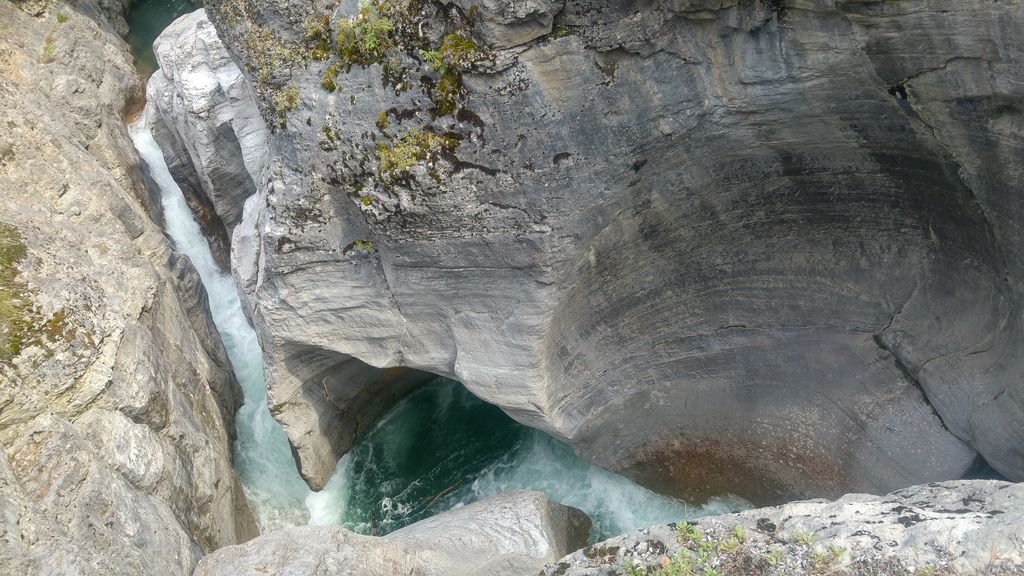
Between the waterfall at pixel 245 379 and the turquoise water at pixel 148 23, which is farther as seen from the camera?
the turquoise water at pixel 148 23

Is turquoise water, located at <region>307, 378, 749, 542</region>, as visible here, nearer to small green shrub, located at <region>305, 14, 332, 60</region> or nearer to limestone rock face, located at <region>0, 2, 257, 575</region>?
limestone rock face, located at <region>0, 2, 257, 575</region>

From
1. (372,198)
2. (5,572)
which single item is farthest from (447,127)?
(5,572)

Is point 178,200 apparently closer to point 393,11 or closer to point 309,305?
point 309,305

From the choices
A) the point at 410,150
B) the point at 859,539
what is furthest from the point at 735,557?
the point at 410,150

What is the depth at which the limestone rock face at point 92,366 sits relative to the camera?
252 inches

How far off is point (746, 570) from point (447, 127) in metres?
4.93

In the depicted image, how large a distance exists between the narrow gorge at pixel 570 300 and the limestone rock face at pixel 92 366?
4 centimetres

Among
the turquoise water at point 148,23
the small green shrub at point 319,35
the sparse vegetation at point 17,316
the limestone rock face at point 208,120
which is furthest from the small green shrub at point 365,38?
the turquoise water at point 148,23

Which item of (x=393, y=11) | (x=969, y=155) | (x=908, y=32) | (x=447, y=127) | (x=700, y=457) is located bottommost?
(x=700, y=457)

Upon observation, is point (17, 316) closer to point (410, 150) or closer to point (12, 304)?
point (12, 304)

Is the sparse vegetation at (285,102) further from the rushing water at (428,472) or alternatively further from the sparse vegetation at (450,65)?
the rushing water at (428,472)

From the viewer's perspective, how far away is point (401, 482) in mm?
10906

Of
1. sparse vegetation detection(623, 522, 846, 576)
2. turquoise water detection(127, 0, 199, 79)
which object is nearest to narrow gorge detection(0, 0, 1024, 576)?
sparse vegetation detection(623, 522, 846, 576)

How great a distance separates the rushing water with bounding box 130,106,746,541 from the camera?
10.1 m
